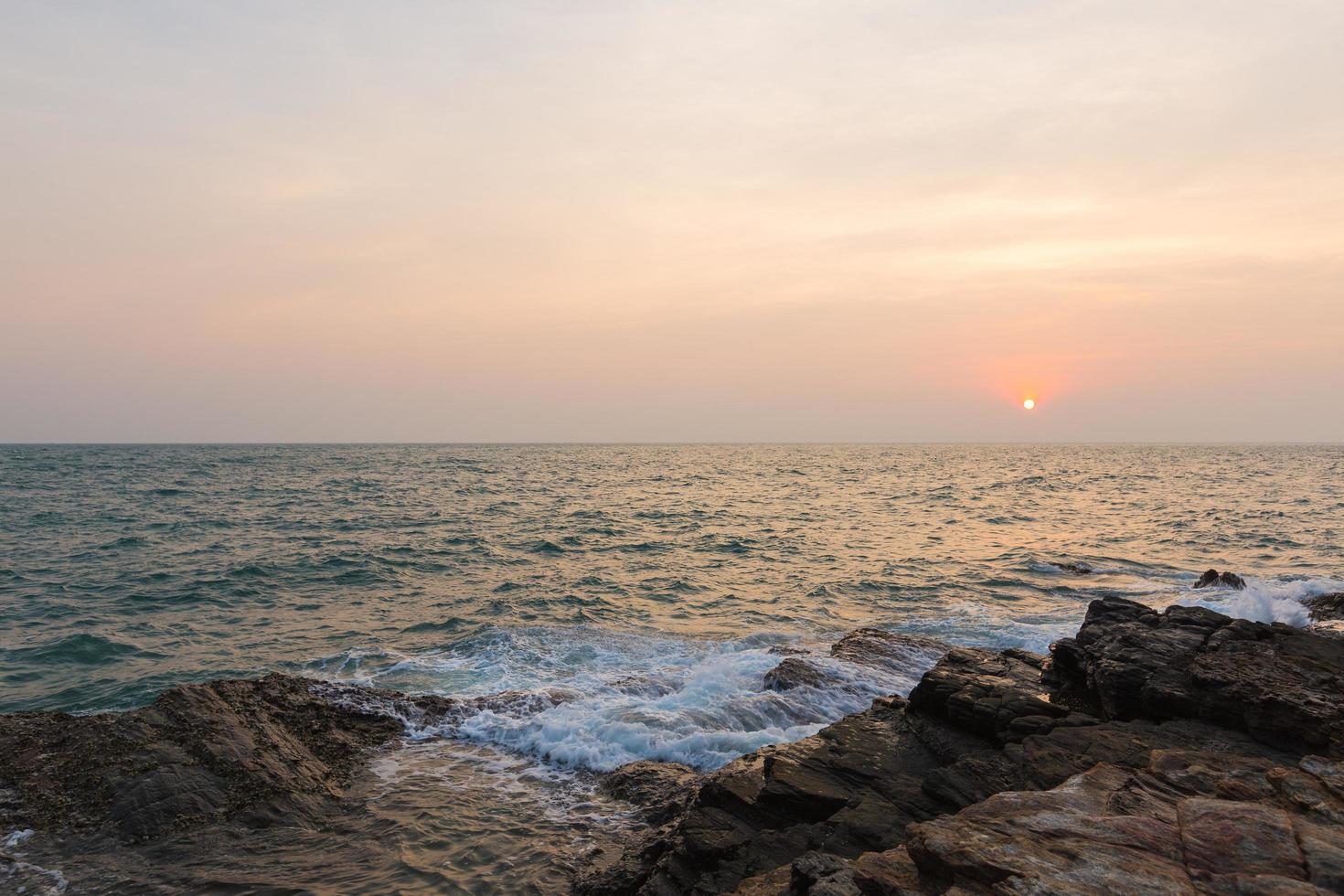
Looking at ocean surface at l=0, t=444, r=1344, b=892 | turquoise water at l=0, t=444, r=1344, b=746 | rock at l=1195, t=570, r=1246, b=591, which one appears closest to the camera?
ocean surface at l=0, t=444, r=1344, b=892

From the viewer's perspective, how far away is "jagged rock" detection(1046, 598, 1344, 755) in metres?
8.15

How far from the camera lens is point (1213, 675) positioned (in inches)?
357

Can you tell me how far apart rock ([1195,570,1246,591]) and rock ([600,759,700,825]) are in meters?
23.3

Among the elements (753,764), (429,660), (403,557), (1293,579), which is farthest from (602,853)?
(1293,579)

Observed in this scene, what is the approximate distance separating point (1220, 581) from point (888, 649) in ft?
53.9

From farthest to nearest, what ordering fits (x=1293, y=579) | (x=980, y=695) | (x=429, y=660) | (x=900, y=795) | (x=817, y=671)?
(x=1293, y=579) < (x=429, y=660) < (x=817, y=671) < (x=980, y=695) < (x=900, y=795)

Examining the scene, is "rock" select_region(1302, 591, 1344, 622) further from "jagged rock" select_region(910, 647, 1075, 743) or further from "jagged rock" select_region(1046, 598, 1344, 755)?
"jagged rock" select_region(910, 647, 1075, 743)

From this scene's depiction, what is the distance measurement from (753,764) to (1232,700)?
235 inches

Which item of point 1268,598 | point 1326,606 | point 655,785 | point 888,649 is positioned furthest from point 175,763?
point 1326,606

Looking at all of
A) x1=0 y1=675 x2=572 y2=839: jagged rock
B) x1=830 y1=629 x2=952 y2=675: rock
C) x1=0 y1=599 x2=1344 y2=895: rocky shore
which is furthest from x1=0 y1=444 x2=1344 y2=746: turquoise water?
x1=0 y1=599 x2=1344 y2=895: rocky shore

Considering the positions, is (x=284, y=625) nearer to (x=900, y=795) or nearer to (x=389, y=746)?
(x=389, y=746)

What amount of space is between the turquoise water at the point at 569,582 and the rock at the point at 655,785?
0.68m

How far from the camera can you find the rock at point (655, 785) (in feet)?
33.3

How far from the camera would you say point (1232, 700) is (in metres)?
8.65
